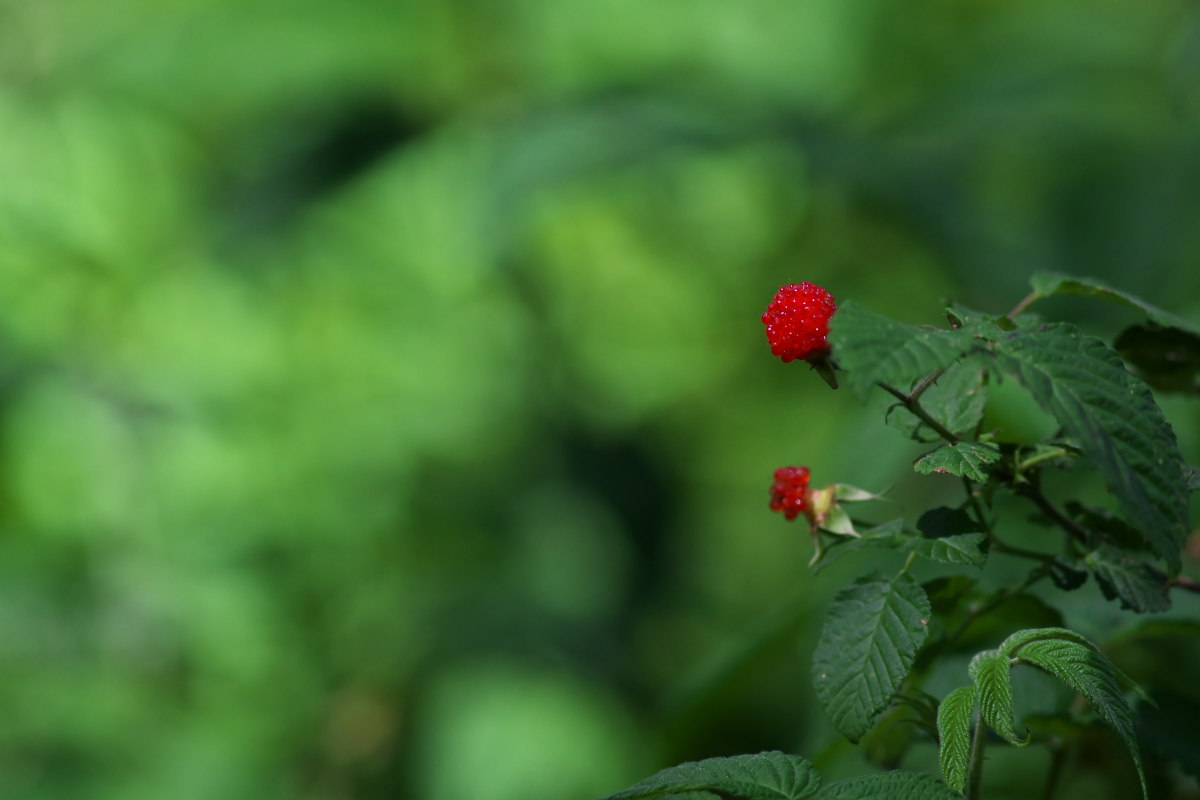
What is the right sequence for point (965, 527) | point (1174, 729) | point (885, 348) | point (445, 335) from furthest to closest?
1. point (445, 335)
2. point (1174, 729)
3. point (965, 527)
4. point (885, 348)

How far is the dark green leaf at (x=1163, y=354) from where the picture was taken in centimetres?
79

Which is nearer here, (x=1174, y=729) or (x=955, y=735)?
(x=955, y=735)

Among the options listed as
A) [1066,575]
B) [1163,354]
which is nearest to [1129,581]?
[1066,575]

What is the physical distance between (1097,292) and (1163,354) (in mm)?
128

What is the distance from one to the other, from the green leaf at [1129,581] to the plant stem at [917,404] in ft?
0.36

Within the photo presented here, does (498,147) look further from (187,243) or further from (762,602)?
(762,602)

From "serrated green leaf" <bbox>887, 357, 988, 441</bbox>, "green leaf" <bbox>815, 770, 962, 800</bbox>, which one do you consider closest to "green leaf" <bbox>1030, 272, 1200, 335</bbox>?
"serrated green leaf" <bbox>887, 357, 988, 441</bbox>

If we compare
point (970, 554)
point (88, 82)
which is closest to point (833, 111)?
point (88, 82)

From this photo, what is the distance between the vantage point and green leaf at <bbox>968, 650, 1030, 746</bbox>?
0.54 meters

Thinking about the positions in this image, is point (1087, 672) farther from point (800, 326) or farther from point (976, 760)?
point (800, 326)

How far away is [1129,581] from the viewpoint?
2.10 ft

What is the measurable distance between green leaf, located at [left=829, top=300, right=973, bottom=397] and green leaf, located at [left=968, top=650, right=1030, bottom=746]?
0.50ft

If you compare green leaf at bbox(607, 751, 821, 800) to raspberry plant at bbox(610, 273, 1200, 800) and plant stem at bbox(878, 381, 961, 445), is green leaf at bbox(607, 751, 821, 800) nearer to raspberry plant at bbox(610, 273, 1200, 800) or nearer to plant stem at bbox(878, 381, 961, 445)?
raspberry plant at bbox(610, 273, 1200, 800)

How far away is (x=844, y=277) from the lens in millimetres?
2715
